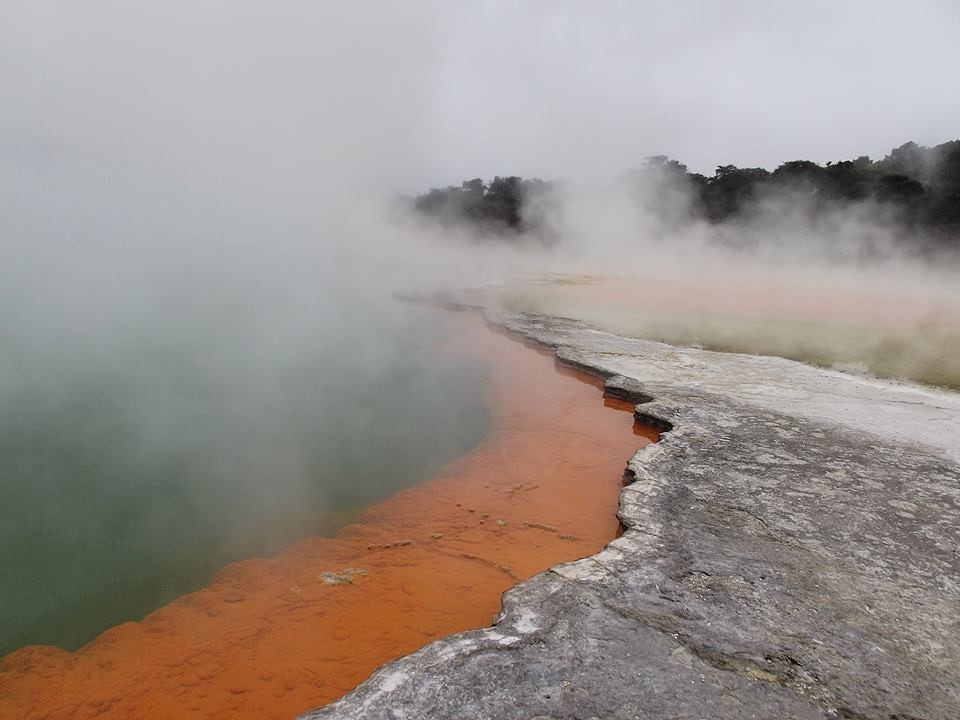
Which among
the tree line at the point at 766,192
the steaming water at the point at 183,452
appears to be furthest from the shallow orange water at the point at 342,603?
the tree line at the point at 766,192

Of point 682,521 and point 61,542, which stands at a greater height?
point 682,521

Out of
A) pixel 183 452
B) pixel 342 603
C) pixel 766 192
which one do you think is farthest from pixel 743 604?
pixel 766 192

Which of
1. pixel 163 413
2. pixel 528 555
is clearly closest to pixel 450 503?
pixel 528 555

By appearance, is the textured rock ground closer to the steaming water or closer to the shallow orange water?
the shallow orange water

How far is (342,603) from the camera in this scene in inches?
107

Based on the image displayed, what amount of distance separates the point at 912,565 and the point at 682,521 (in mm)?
890

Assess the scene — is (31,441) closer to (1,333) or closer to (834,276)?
(1,333)

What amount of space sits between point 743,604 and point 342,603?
1.71m

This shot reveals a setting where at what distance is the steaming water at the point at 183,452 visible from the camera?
3.09m

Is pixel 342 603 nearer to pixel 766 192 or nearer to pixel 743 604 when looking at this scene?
pixel 743 604

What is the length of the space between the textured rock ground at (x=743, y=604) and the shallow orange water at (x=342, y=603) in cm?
51

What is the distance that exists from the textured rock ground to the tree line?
Result: 51.6 ft

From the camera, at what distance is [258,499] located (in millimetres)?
3875

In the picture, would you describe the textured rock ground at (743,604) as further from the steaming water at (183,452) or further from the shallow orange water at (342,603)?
the steaming water at (183,452)
